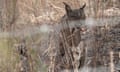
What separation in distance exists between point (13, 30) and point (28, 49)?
0.35ft

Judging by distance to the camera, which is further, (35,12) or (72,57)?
(35,12)

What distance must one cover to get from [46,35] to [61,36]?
0.09 meters

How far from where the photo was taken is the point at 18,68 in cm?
148

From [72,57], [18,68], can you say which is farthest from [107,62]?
[18,68]

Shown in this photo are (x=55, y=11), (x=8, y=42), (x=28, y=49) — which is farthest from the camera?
(x=55, y=11)

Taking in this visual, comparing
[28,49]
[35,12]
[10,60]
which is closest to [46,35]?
[28,49]

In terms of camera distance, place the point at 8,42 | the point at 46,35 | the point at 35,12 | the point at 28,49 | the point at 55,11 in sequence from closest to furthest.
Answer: the point at 8,42, the point at 28,49, the point at 46,35, the point at 35,12, the point at 55,11

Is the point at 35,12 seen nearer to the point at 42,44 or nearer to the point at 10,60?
the point at 42,44

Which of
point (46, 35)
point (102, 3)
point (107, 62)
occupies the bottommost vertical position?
point (107, 62)

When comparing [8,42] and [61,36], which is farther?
[61,36]

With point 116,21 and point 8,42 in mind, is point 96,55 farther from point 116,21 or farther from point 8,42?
point 8,42

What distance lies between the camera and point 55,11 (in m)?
2.27

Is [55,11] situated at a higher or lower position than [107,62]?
higher

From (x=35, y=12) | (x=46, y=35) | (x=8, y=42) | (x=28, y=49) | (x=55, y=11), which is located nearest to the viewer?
(x=8, y=42)
